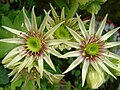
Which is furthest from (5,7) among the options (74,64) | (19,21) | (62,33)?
(74,64)

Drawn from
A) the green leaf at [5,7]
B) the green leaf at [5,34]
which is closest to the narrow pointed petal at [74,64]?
the green leaf at [5,34]

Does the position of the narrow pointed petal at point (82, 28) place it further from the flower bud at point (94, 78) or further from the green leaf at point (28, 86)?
the green leaf at point (28, 86)

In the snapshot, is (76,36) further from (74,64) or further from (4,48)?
(4,48)

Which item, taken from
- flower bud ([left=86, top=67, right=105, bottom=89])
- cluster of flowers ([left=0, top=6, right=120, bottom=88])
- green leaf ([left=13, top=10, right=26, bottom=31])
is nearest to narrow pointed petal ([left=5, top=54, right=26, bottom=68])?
cluster of flowers ([left=0, top=6, right=120, bottom=88])

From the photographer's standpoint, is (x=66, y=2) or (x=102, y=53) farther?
(x=66, y=2)

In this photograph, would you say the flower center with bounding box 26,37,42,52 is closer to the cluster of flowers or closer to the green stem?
the cluster of flowers

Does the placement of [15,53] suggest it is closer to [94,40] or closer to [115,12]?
[94,40]

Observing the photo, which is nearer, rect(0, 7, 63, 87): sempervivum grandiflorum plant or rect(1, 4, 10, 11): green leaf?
rect(0, 7, 63, 87): sempervivum grandiflorum plant

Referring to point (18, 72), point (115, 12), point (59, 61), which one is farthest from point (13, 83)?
point (115, 12)

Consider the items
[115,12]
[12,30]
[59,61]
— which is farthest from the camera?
[115,12]
